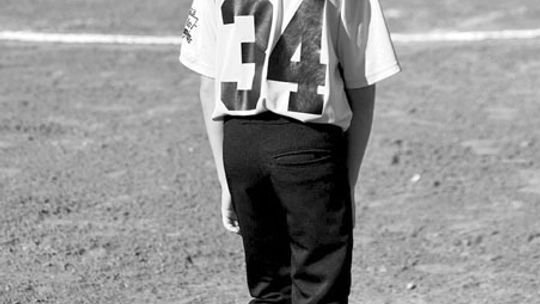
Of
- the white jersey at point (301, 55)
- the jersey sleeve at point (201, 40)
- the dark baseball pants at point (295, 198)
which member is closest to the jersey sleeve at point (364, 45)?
the white jersey at point (301, 55)

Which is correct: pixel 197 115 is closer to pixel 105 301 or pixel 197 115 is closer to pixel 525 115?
pixel 525 115

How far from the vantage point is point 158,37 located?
32.0 ft

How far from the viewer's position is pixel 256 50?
3.47 meters

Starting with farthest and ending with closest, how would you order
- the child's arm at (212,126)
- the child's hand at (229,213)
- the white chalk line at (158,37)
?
the white chalk line at (158,37)
the child's hand at (229,213)
the child's arm at (212,126)

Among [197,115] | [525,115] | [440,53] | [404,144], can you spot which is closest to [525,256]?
[404,144]

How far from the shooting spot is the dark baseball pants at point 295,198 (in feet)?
11.4

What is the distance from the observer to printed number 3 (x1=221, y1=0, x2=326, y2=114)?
342cm

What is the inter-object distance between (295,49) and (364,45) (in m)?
0.19

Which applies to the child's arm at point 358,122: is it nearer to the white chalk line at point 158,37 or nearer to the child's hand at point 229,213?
the child's hand at point 229,213

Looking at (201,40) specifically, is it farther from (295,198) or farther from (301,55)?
(295,198)

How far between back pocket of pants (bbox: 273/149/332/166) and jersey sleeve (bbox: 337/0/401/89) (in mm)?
226

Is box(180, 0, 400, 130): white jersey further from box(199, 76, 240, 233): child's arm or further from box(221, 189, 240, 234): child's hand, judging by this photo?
box(221, 189, 240, 234): child's hand

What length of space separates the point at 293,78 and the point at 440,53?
5.81 metres

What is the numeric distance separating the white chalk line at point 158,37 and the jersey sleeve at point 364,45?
604 cm
